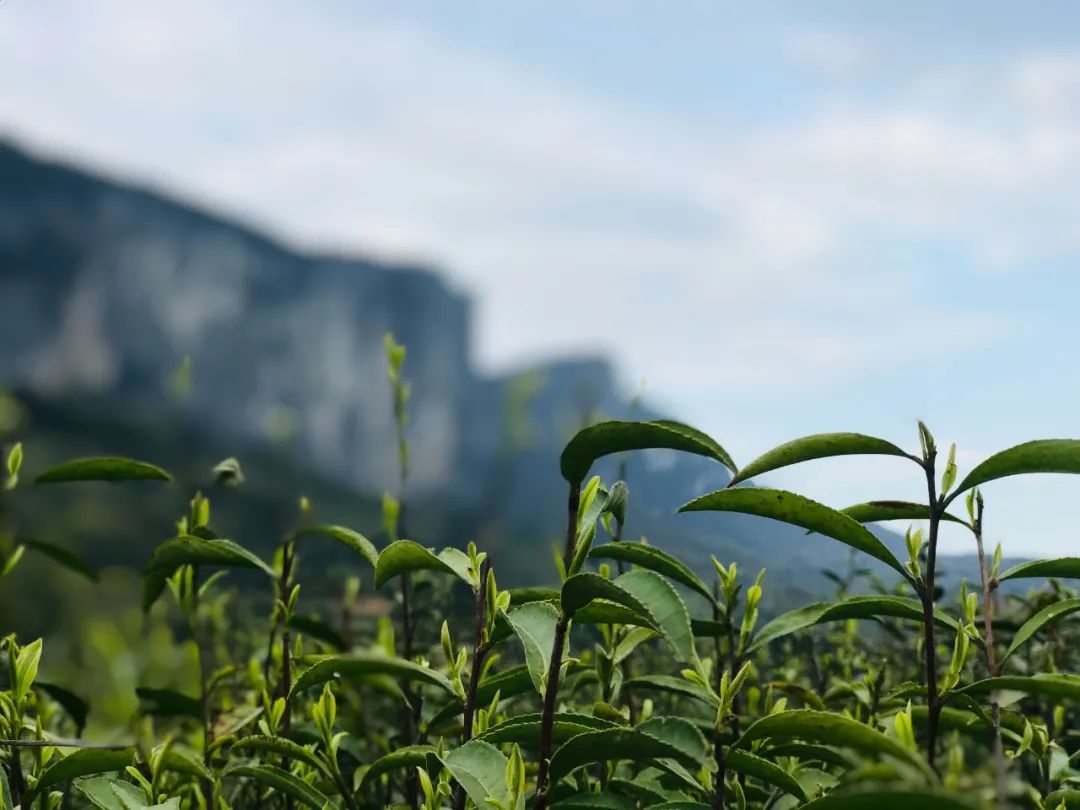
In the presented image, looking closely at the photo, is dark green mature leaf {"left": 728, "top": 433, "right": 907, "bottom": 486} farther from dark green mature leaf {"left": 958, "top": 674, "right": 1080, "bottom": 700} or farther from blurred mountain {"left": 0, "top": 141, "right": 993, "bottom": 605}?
blurred mountain {"left": 0, "top": 141, "right": 993, "bottom": 605}

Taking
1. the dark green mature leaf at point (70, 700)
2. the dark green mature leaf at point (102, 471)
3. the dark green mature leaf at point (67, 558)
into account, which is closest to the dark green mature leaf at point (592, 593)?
the dark green mature leaf at point (102, 471)

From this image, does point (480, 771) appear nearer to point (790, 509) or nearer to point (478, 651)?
point (478, 651)

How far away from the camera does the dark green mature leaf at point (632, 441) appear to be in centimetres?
79

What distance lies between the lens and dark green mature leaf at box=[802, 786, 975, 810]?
0.51 meters

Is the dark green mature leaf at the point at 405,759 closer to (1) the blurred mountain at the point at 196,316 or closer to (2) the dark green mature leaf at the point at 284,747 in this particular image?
(2) the dark green mature leaf at the point at 284,747

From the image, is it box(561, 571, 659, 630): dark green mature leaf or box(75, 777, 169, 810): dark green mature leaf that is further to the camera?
box(75, 777, 169, 810): dark green mature leaf

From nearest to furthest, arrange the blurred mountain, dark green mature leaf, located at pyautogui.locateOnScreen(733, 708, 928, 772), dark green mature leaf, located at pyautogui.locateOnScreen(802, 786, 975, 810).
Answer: dark green mature leaf, located at pyautogui.locateOnScreen(802, 786, 975, 810), dark green mature leaf, located at pyautogui.locateOnScreen(733, 708, 928, 772), the blurred mountain

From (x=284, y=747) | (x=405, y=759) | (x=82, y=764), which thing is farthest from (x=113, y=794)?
(x=405, y=759)

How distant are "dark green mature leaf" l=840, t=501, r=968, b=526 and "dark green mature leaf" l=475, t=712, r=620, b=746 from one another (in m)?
0.37

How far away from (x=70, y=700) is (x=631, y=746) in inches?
38.5

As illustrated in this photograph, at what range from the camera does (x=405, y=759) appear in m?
1.09


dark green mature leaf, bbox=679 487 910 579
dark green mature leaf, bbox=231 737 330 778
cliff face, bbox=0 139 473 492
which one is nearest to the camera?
dark green mature leaf, bbox=679 487 910 579

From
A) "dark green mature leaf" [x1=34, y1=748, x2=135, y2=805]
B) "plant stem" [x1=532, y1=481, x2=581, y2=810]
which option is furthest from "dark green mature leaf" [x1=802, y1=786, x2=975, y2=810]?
"dark green mature leaf" [x1=34, y1=748, x2=135, y2=805]

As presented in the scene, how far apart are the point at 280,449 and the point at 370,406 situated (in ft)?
152
